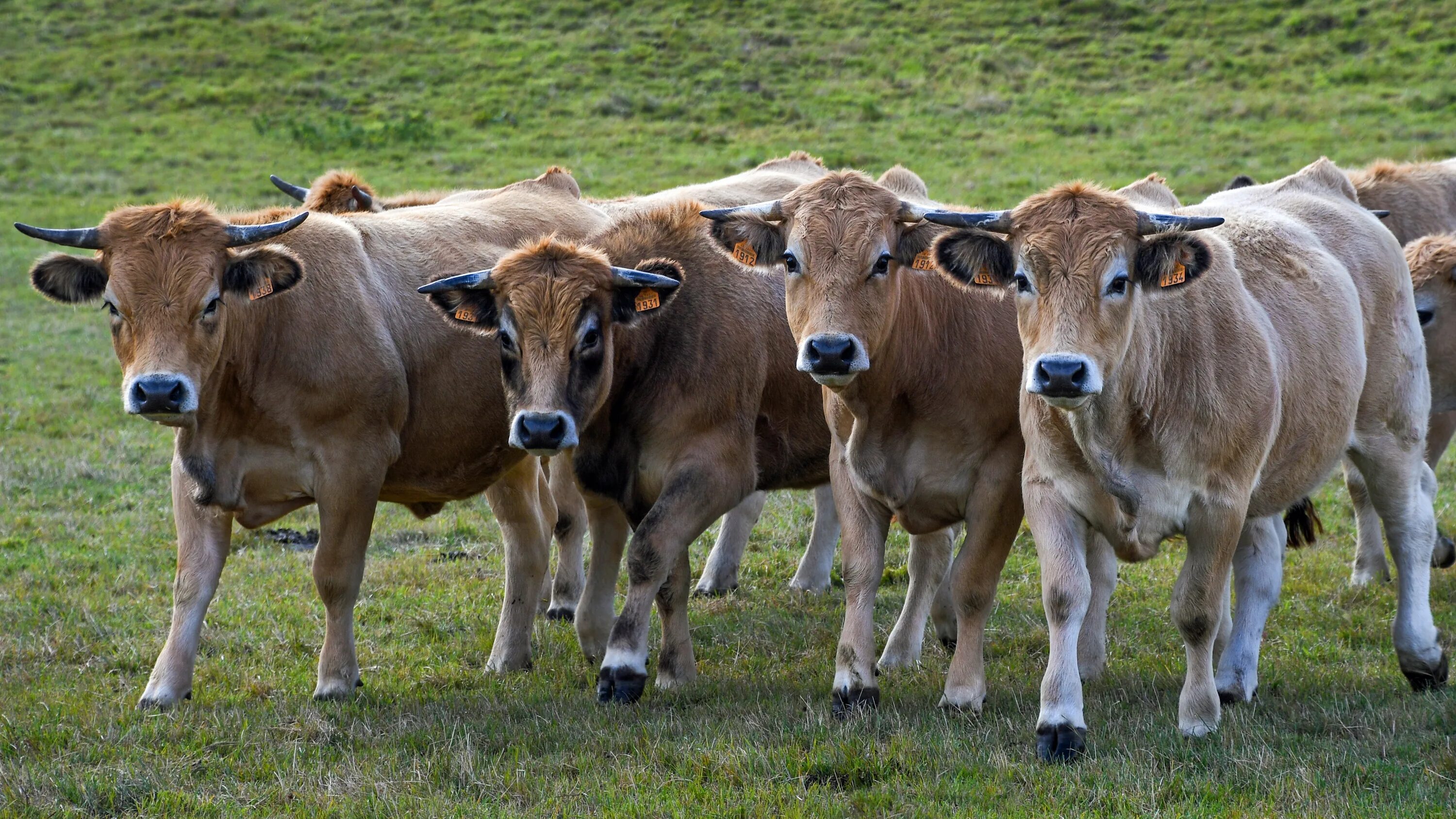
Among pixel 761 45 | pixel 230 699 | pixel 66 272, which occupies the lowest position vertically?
pixel 761 45

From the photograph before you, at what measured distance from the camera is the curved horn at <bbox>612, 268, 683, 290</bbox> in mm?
7375

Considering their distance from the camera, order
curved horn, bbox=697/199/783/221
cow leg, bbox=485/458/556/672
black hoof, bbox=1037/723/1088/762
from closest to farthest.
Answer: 1. black hoof, bbox=1037/723/1088/762
2. curved horn, bbox=697/199/783/221
3. cow leg, bbox=485/458/556/672

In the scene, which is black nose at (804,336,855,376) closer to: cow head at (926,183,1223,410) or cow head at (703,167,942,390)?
cow head at (703,167,942,390)

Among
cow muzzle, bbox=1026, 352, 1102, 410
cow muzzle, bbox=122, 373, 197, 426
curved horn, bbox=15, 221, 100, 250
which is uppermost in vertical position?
cow muzzle, bbox=1026, 352, 1102, 410

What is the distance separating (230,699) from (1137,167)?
21483 mm

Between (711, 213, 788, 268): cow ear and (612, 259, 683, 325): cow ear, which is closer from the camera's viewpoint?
(711, 213, 788, 268): cow ear

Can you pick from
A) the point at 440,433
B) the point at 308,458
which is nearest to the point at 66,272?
the point at 308,458

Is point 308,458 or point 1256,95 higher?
point 308,458

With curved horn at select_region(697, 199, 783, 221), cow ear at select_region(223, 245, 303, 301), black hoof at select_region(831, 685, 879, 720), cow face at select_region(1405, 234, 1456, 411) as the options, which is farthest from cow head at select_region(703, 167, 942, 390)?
cow face at select_region(1405, 234, 1456, 411)

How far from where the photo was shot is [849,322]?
6809 mm

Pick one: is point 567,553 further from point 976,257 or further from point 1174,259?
point 1174,259

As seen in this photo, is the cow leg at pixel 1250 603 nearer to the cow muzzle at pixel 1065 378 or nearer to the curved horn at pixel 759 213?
the cow muzzle at pixel 1065 378

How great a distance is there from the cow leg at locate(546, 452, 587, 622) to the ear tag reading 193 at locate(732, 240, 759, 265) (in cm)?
266

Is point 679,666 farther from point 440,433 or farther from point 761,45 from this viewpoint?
point 761,45
